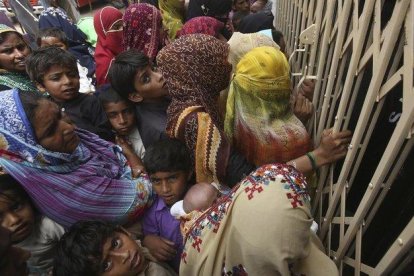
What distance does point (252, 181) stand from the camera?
38.7 inches

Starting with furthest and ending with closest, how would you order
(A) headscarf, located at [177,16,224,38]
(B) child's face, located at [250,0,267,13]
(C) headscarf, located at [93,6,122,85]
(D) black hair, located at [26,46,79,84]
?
(B) child's face, located at [250,0,267,13], (C) headscarf, located at [93,6,122,85], (A) headscarf, located at [177,16,224,38], (D) black hair, located at [26,46,79,84]

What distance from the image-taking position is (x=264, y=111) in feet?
5.28

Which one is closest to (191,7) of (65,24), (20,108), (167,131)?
(65,24)

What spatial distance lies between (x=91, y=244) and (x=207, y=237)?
607mm

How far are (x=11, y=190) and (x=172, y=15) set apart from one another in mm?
3026

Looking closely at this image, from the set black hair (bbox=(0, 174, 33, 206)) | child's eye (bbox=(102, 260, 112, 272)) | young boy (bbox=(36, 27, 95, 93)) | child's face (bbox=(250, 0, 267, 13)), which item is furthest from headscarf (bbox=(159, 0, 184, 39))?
child's eye (bbox=(102, 260, 112, 272))

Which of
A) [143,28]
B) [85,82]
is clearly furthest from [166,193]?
[85,82]

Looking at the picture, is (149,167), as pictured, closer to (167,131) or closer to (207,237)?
(167,131)

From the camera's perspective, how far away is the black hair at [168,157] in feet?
5.46

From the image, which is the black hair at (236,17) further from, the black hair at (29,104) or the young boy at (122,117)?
the black hair at (29,104)

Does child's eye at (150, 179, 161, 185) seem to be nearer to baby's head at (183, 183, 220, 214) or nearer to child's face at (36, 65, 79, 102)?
baby's head at (183, 183, 220, 214)

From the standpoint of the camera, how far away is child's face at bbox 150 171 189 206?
1.72m

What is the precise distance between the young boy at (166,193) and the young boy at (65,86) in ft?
2.07

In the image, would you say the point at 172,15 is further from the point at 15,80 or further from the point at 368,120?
the point at 368,120
